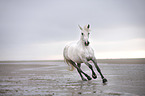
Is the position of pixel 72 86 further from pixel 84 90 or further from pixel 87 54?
pixel 87 54

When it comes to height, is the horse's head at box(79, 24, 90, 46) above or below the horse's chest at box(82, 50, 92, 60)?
above

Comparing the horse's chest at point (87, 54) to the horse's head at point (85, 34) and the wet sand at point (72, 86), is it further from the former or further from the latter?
the wet sand at point (72, 86)

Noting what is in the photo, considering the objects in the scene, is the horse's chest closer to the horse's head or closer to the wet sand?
the horse's head

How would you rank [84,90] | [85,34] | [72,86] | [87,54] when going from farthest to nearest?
[85,34], [87,54], [72,86], [84,90]

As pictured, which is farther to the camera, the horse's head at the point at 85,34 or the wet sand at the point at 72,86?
the horse's head at the point at 85,34

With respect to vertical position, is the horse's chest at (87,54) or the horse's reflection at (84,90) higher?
the horse's chest at (87,54)

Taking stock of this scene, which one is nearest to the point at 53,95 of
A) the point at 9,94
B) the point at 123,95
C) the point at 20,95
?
the point at 20,95

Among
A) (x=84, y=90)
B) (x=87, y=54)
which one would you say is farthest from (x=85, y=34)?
(x=84, y=90)

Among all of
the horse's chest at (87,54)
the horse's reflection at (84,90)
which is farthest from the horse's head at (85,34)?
the horse's reflection at (84,90)

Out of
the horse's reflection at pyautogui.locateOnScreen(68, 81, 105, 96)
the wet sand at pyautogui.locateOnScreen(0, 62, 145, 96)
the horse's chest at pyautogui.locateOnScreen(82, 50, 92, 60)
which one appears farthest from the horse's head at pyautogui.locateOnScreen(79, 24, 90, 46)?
the horse's reflection at pyautogui.locateOnScreen(68, 81, 105, 96)

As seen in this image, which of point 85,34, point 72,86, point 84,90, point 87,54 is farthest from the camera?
point 85,34

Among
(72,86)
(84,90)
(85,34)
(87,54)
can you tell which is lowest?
(72,86)

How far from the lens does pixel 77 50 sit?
34.9 feet

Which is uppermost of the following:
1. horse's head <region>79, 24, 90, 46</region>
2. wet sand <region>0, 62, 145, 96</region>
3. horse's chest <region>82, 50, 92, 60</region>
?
horse's head <region>79, 24, 90, 46</region>
